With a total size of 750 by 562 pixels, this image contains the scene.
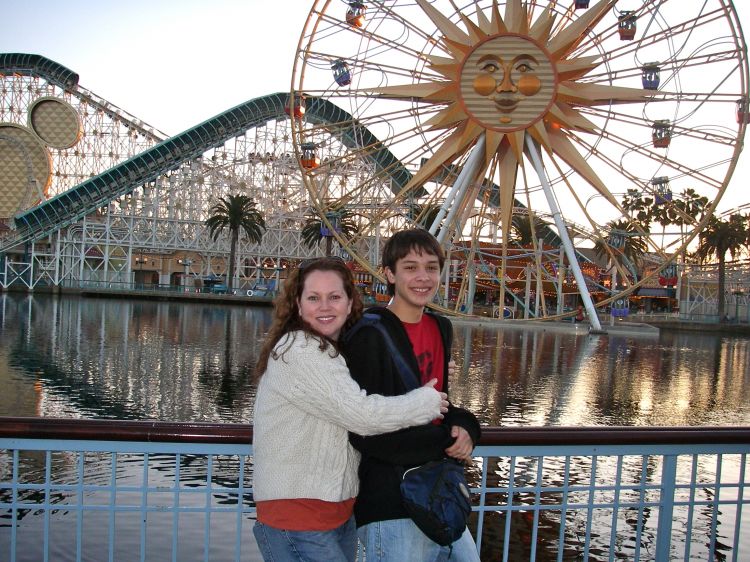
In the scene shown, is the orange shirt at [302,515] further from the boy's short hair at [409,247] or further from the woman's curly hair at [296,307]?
the boy's short hair at [409,247]

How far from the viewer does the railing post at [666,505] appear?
392cm

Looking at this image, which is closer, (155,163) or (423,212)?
(423,212)

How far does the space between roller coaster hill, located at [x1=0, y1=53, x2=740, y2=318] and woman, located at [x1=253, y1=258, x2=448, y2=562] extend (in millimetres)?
54831

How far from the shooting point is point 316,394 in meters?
2.72

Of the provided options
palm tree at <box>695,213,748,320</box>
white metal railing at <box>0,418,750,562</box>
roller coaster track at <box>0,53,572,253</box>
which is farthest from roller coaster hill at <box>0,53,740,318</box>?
white metal railing at <box>0,418,750,562</box>

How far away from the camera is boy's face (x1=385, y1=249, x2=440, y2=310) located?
3148mm

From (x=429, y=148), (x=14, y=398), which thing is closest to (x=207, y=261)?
(x=429, y=148)

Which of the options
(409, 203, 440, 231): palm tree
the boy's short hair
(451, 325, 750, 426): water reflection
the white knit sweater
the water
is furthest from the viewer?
(409, 203, 440, 231): palm tree

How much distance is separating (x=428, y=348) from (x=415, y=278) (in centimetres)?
28

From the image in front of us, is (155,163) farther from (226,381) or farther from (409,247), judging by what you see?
(409,247)

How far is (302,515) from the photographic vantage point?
2.81 m

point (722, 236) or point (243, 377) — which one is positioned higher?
point (722, 236)

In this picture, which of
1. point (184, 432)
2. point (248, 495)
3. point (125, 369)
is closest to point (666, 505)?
point (184, 432)

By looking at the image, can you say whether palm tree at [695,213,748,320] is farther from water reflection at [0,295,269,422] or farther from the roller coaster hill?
water reflection at [0,295,269,422]
